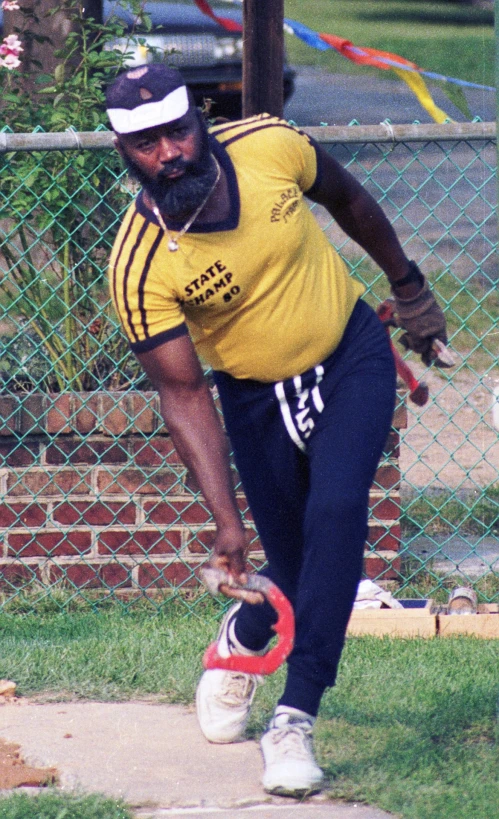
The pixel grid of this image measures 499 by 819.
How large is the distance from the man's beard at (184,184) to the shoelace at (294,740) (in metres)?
1.20

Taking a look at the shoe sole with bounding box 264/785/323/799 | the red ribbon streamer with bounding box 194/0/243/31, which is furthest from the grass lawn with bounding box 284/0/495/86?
the shoe sole with bounding box 264/785/323/799

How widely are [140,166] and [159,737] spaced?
1502mm

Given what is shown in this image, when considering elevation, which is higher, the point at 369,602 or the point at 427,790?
the point at 427,790

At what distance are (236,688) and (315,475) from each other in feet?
2.25

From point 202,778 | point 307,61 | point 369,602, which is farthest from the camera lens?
point 307,61

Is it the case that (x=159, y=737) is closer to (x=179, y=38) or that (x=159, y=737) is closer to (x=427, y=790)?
(x=427, y=790)

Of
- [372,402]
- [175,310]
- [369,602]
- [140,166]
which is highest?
[140,166]

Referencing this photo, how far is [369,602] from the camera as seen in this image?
418 centimetres

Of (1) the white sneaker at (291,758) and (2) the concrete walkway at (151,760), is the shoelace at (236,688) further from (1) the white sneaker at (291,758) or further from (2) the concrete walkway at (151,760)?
(1) the white sneaker at (291,758)

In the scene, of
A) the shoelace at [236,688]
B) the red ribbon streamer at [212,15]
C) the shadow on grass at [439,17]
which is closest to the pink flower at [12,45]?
the red ribbon streamer at [212,15]

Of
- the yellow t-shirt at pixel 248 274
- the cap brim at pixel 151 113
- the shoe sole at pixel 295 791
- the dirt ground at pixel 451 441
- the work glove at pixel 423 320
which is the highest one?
the cap brim at pixel 151 113

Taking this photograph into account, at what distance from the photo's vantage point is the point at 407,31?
29.8 metres

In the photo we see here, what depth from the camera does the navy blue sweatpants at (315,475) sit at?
279 cm

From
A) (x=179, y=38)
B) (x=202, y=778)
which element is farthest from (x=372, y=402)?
(x=179, y=38)
